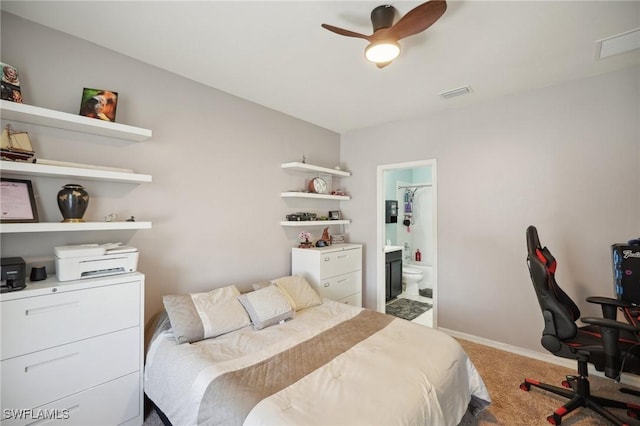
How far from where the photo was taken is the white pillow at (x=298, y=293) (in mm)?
2541

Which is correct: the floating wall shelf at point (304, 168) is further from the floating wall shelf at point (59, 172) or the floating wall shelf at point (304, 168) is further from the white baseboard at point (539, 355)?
the white baseboard at point (539, 355)

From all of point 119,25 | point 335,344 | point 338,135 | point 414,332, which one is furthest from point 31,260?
point 338,135

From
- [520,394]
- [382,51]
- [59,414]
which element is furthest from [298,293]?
[382,51]

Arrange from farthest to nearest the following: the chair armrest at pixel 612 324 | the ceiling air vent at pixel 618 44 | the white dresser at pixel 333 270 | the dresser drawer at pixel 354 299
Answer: the dresser drawer at pixel 354 299
the white dresser at pixel 333 270
the ceiling air vent at pixel 618 44
the chair armrest at pixel 612 324

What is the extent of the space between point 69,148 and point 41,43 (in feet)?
2.27

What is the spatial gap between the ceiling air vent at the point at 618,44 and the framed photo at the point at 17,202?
398cm

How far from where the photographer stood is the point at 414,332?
78.7 inches

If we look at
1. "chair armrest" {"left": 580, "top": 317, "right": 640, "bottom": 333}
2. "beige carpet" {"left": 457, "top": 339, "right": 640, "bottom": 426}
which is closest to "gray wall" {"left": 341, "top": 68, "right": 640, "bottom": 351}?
"beige carpet" {"left": 457, "top": 339, "right": 640, "bottom": 426}

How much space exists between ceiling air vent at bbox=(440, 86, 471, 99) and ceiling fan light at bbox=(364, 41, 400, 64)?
125 cm

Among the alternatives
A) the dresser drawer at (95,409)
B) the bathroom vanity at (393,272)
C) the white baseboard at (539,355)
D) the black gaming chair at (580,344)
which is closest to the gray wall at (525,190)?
the white baseboard at (539,355)

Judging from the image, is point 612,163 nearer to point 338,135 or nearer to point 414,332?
point 414,332

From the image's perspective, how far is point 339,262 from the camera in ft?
11.0

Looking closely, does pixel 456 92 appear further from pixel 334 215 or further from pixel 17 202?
pixel 17 202

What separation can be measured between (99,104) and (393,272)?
13.7 ft
